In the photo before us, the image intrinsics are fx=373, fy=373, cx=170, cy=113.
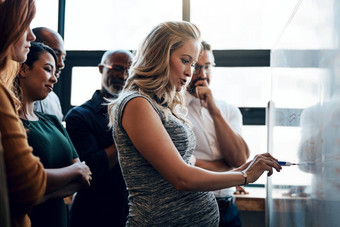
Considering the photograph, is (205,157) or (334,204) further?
(205,157)

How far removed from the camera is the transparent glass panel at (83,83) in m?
3.06

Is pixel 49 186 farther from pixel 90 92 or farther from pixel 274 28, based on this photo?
pixel 274 28

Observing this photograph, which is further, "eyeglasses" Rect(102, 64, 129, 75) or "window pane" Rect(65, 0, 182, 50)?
"window pane" Rect(65, 0, 182, 50)

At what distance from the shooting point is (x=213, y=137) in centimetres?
186

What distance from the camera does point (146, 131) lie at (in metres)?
1.05

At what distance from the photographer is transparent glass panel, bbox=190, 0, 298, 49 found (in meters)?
2.86

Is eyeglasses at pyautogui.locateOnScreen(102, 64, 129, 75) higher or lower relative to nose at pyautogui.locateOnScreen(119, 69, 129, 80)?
higher

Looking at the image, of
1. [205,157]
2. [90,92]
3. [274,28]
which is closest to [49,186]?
[205,157]

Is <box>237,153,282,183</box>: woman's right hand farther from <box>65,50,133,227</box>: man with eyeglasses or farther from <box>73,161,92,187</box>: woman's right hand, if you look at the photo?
<box>65,50,133,227</box>: man with eyeglasses

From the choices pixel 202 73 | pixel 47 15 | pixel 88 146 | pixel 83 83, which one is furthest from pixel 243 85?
pixel 47 15

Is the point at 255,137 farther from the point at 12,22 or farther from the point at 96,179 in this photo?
the point at 12,22

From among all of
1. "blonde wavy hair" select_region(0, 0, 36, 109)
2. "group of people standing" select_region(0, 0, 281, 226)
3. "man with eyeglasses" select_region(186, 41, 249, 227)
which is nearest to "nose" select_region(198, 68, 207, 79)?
"man with eyeglasses" select_region(186, 41, 249, 227)

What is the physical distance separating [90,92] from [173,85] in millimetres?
1920

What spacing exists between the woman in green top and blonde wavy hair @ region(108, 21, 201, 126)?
23 centimetres
